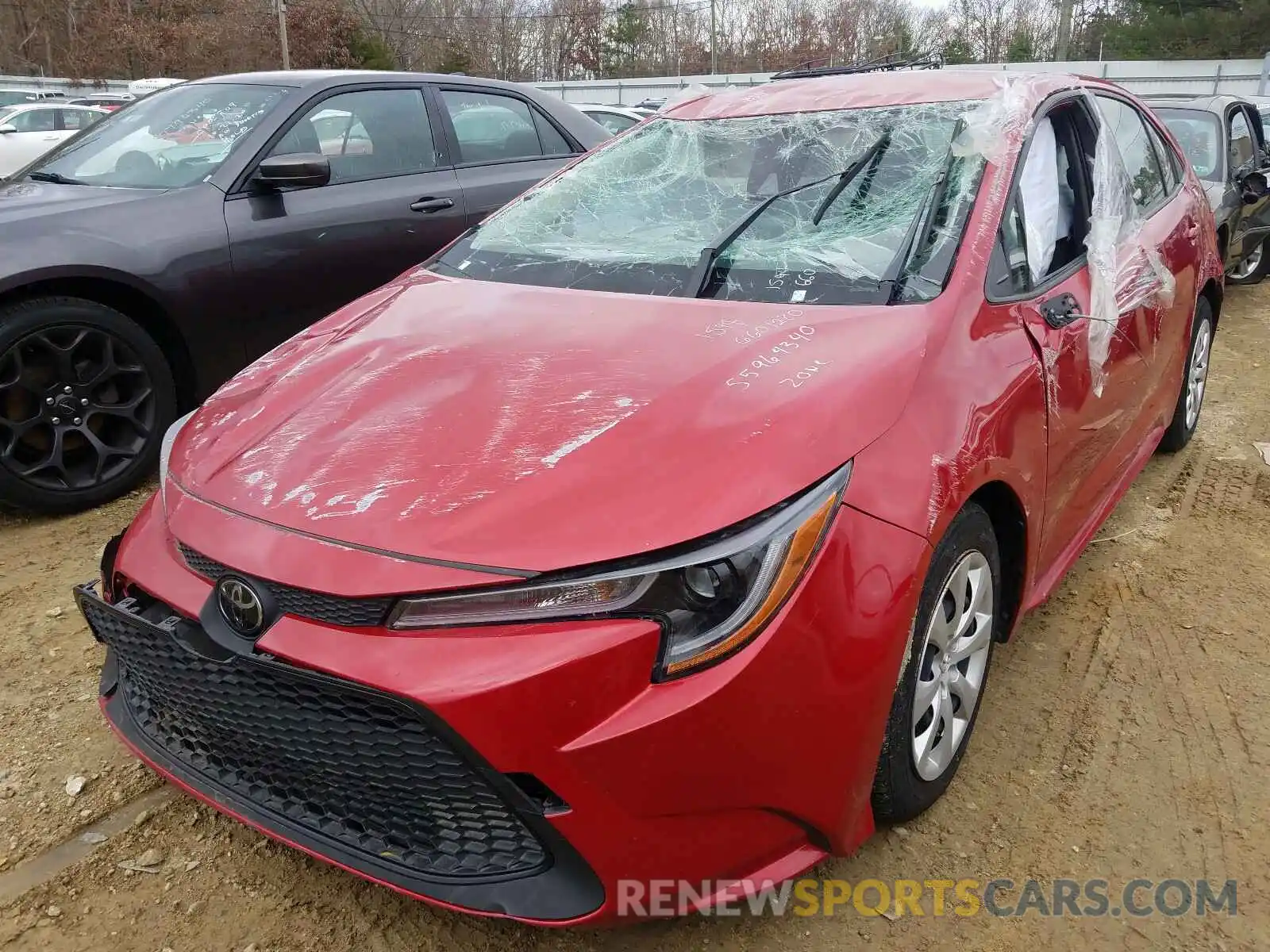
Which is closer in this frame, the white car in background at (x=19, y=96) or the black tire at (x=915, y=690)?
the black tire at (x=915, y=690)

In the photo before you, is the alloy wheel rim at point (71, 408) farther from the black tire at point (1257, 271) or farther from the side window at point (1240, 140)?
the black tire at point (1257, 271)

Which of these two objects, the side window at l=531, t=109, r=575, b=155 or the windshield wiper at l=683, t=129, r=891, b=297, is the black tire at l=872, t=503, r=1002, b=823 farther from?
the side window at l=531, t=109, r=575, b=155

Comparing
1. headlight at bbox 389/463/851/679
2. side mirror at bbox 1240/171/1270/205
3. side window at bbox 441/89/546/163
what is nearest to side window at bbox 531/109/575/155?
Result: side window at bbox 441/89/546/163

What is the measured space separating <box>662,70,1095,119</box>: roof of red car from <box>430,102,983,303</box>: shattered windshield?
56mm

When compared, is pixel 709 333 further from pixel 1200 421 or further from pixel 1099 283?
pixel 1200 421

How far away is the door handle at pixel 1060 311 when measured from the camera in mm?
Result: 2345

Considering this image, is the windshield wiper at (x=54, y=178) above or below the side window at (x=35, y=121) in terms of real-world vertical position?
below

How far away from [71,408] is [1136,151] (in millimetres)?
3974

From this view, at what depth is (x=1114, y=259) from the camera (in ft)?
9.07

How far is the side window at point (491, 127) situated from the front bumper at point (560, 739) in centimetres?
362

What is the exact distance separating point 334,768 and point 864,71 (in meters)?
2.83

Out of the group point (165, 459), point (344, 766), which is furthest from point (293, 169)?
point (344, 766)

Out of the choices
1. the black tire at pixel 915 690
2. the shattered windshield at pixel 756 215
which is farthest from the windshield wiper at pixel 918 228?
the black tire at pixel 915 690

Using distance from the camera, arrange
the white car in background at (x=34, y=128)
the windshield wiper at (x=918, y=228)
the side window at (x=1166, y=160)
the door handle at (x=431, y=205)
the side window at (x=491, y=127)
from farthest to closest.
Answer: the white car in background at (x=34, y=128) → the side window at (x=491, y=127) → the door handle at (x=431, y=205) → the side window at (x=1166, y=160) → the windshield wiper at (x=918, y=228)
